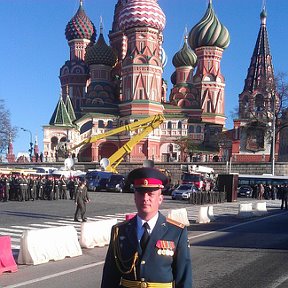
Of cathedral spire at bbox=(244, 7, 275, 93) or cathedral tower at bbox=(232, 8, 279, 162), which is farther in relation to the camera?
cathedral spire at bbox=(244, 7, 275, 93)

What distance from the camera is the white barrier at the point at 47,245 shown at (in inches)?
436

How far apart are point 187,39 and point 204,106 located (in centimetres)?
1226

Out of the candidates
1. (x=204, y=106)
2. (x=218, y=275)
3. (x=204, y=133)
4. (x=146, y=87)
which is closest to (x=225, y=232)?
(x=218, y=275)

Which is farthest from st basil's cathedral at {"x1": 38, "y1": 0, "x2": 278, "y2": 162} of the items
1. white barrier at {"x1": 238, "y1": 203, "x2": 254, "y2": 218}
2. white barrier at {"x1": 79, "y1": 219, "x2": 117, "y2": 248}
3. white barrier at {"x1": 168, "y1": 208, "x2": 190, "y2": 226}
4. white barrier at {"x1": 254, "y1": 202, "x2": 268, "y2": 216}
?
white barrier at {"x1": 79, "y1": 219, "x2": 117, "y2": 248}

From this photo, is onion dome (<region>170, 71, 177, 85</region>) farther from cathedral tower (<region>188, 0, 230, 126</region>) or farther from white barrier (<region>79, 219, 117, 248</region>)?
white barrier (<region>79, 219, 117, 248</region>)

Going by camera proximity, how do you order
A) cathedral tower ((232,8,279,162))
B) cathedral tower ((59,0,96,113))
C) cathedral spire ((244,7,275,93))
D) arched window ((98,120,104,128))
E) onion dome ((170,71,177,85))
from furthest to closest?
onion dome ((170,71,177,85))
cathedral tower ((59,0,96,113))
cathedral spire ((244,7,275,93))
arched window ((98,120,104,128))
cathedral tower ((232,8,279,162))

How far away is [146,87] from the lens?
7262cm

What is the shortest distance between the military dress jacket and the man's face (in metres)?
0.09

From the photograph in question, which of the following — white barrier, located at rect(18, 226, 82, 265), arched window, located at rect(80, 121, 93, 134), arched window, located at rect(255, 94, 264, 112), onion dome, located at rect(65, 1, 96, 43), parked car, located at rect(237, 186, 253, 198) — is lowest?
white barrier, located at rect(18, 226, 82, 265)

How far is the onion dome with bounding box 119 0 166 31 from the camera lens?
242 feet

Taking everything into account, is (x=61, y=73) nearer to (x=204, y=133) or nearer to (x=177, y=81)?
(x=177, y=81)

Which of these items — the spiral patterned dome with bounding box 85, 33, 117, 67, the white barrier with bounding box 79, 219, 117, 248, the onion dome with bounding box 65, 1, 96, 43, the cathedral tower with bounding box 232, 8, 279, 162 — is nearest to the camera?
the white barrier with bounding box 79, 219, 117, 248

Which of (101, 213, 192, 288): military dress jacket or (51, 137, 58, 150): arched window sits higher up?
(51, 137, 58, 150): arched window

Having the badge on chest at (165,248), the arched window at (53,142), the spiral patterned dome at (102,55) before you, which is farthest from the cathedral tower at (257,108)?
the badge on chest at (165,248)
